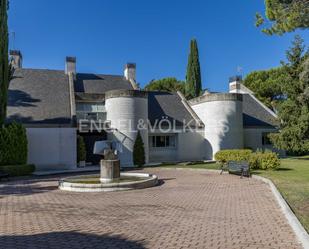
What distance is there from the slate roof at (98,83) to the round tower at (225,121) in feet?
28.5

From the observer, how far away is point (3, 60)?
74.6ft

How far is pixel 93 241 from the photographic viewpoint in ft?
22.5

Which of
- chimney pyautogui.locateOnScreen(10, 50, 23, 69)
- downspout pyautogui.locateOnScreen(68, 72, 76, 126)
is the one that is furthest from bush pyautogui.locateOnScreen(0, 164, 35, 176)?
chimney pyautogui.locateOnScreen(10, 50, 23, 69)

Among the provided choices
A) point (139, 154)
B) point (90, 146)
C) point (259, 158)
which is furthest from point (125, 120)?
point (259, 158)

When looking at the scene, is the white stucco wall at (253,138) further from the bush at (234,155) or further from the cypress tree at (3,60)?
the cypress tree at (3,60)

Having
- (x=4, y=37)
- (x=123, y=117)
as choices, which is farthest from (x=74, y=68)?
(x=4, y=37)

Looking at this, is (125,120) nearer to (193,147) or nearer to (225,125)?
(193,147)

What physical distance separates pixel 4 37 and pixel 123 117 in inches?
402

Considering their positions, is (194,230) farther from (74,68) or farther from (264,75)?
(264,75)

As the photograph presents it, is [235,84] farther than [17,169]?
Yes

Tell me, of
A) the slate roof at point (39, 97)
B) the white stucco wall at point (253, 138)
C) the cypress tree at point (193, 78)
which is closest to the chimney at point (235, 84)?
the cypress tree at point (193, 78)

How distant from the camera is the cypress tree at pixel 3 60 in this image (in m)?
22.6

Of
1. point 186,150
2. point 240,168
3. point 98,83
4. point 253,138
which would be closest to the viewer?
point 240,168

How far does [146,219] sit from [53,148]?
18859 millimetres
